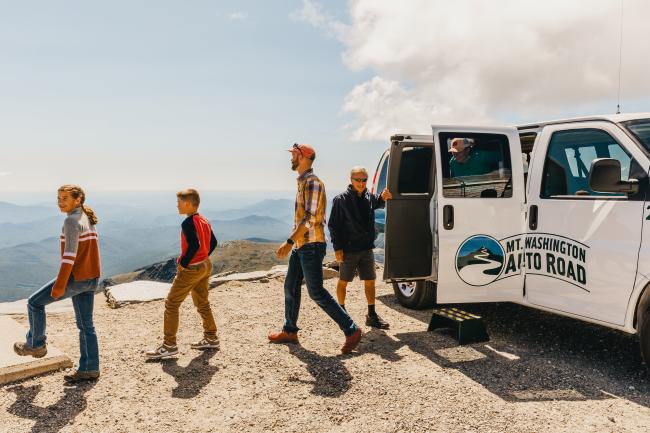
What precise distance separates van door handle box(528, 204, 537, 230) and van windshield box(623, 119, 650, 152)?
1127 millimetres

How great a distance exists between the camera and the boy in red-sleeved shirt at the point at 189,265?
468 centimetres

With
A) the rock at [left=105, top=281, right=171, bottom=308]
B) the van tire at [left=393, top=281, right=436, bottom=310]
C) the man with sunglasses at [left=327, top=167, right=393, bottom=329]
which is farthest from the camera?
the rock at [left=105, top=281, right=171, bottom=308]

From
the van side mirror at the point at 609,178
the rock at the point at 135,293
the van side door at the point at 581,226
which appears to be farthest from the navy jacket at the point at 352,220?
the rock at the point at 135,293

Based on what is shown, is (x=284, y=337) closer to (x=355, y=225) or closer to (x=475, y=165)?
(x=355, y=225)

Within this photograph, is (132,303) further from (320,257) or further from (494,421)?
(494,421)

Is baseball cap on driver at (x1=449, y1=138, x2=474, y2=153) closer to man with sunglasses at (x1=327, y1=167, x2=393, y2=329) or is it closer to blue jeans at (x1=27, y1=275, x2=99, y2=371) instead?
man with sunglasses at (x1=327, y1=167, x2=393, y2=329)

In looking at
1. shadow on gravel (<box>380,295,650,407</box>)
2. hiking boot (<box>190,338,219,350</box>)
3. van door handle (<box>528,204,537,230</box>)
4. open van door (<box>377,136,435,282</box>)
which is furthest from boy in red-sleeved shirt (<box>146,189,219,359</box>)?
van door handle (<box>528,204,537,230</box>)

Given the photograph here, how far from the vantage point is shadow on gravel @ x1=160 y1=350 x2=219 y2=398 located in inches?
168

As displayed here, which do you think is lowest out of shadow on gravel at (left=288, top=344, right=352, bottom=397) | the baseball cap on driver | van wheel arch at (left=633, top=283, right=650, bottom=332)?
shadow on gravel at (left=288, top=344, right=352, bottom=397)

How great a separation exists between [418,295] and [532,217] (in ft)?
7.51

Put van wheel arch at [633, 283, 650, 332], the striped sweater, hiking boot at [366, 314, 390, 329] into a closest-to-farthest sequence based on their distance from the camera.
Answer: the striped sweater → van wheel arch at [633, 283, 650, 332] → hiking boot at [366, 314, 390, 329]

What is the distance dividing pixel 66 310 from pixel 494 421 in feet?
21.1

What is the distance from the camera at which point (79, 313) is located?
4.26 metres

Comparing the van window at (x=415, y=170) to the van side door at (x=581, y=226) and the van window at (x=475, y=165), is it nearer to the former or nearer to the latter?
the van window at (x=475, y=165)
